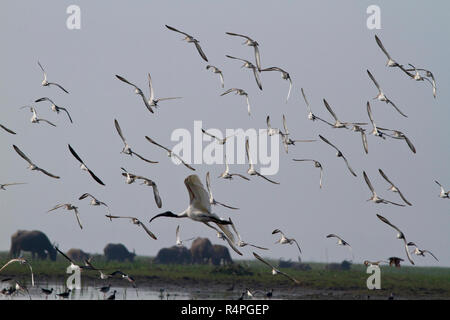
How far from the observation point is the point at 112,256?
8969cm

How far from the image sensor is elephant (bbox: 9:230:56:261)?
81.1 m

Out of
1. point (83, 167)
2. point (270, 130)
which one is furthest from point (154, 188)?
point (270, 130)

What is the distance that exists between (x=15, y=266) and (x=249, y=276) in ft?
42.5

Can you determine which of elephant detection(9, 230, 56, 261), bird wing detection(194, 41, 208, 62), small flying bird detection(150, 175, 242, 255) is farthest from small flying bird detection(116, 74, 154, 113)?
elephant detection(9, 230, 56, 261)

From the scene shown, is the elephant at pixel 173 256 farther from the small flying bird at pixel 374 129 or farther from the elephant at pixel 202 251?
the small flying bird at pixel 374 129

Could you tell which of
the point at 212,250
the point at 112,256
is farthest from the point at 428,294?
the point at 112,256

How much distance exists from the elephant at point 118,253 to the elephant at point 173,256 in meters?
4.60

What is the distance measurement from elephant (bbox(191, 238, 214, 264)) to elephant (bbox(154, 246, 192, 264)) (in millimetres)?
962

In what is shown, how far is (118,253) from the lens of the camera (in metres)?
89.7

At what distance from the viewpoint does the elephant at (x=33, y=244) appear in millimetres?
81062

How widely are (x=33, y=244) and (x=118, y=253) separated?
10.3 meters

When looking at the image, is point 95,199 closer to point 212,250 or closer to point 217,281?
point 217,281

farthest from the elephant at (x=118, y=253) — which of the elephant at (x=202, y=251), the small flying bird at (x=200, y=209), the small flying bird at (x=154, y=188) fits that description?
the small flying bird at (x=200, y=209)

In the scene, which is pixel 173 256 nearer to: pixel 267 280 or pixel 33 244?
pixel 33 244
